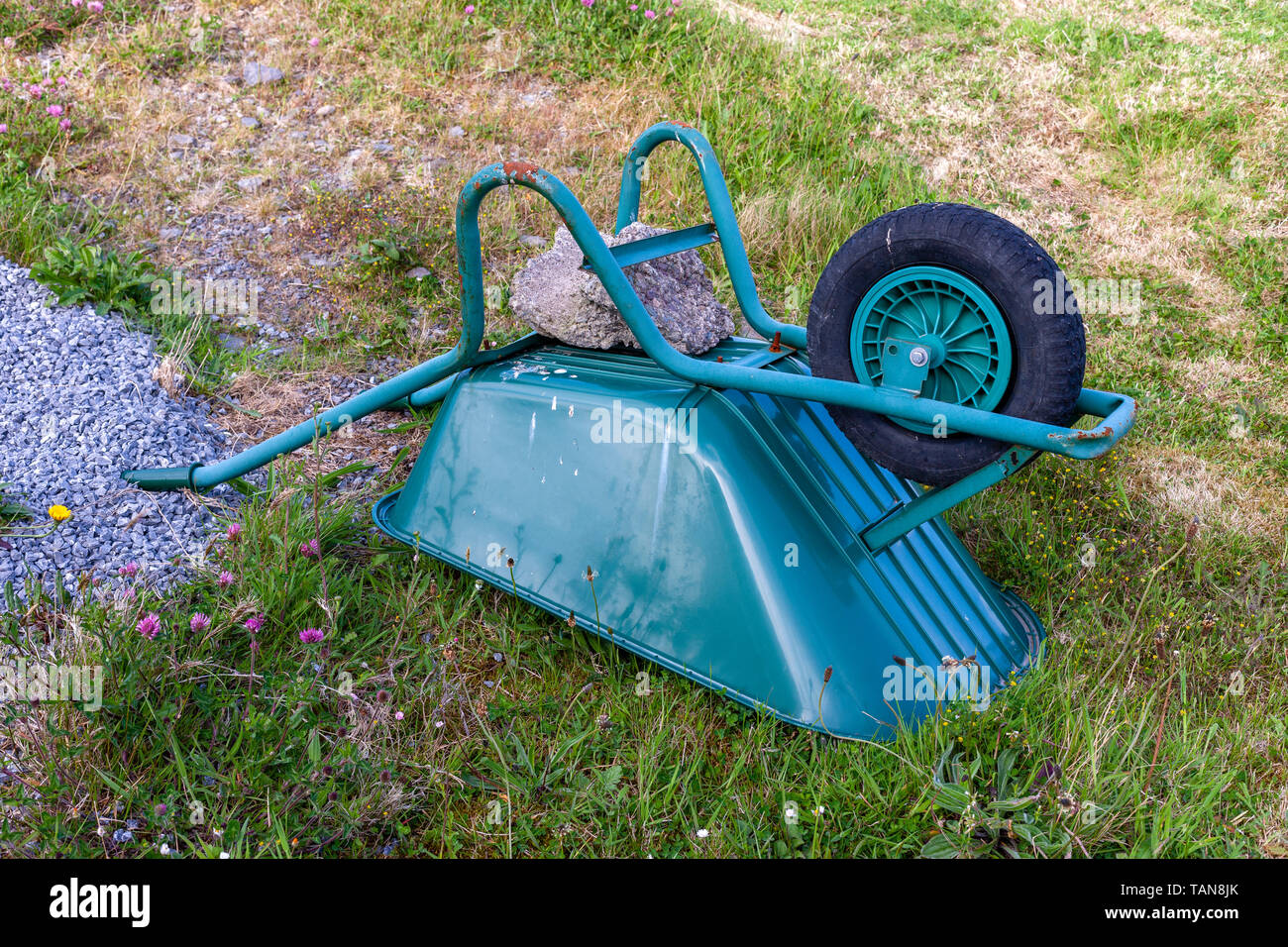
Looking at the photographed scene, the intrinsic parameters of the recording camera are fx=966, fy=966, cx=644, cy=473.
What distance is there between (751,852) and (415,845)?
73 centimetres

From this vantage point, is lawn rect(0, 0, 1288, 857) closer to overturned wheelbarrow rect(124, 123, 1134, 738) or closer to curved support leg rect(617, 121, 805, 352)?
overturned wheelbarrow rect(124, 123, 1134, 738)

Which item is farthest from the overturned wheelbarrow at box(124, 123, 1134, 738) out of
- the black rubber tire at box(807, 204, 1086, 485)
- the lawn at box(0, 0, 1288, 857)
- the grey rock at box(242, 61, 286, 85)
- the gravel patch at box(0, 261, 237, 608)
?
the grey rock at box(242, 61, 286, 85)

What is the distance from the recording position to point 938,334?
6.97 ft

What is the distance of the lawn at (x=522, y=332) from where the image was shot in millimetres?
2125

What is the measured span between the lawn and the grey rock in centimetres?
9

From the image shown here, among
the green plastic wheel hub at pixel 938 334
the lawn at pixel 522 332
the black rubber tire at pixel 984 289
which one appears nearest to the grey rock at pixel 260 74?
the lawn at pixel 522 332

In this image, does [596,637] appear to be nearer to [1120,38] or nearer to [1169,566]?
[1169,566]

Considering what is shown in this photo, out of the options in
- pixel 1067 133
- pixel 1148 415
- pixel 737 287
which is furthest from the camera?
pixel 1067 133

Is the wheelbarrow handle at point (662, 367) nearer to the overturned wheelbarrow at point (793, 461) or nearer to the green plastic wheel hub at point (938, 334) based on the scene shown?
the overturned wheelbarrow at point (793, 461)

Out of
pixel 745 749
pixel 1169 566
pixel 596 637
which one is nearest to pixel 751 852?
pixel 745 749

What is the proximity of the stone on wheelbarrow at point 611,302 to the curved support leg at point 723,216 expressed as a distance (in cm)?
13

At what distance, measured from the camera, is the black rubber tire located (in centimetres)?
→ 197

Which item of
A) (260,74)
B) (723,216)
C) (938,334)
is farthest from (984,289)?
(260,74)

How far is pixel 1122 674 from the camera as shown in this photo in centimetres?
264
